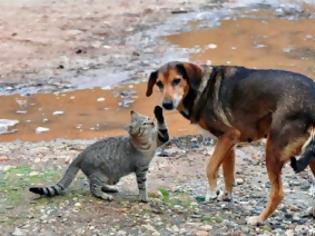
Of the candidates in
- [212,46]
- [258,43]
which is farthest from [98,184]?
[258,43]

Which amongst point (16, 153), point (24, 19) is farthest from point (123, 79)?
point (24, 19)

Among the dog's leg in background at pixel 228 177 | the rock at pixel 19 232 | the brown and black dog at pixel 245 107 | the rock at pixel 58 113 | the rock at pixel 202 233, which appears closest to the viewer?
the rock at pixel 19 232

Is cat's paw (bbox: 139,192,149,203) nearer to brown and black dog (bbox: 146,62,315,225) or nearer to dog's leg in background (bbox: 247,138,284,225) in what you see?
brown and black dog (bbox: 146,62,315,225)

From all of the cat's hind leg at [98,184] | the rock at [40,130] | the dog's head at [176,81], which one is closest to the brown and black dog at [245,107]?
the dog's head at [176,81]

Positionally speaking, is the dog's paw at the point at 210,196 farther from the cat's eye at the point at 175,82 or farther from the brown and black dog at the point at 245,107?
the cat's eye at the point at 175,82

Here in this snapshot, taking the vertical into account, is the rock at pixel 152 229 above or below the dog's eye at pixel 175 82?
below

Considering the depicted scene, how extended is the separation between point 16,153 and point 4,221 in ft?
9.39

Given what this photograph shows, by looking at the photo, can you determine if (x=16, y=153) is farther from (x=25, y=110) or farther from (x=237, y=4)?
(x=237, y=4)

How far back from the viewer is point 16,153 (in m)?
8.80

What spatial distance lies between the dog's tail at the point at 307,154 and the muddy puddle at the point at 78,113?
3685 mm

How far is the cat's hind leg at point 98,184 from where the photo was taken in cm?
633

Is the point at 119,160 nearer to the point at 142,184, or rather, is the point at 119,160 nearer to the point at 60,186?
the point at 142,184

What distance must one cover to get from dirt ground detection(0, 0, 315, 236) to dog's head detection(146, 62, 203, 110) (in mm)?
864

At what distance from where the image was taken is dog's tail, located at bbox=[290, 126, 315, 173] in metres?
5.89
